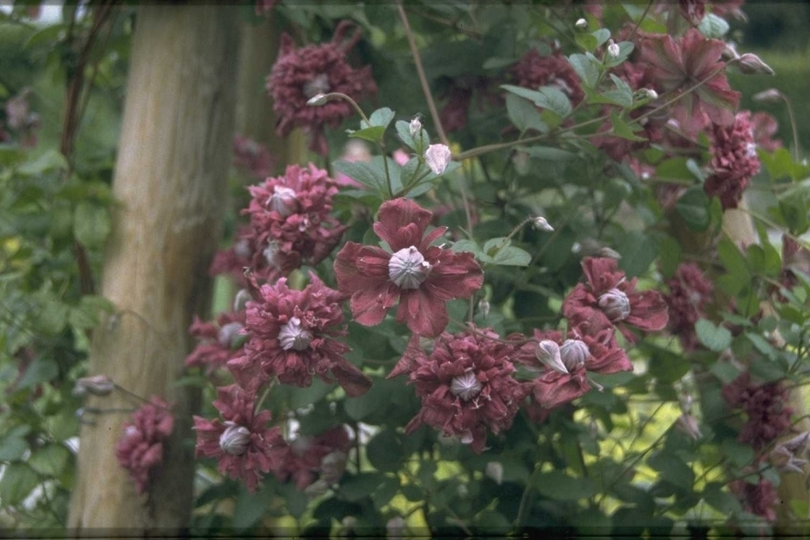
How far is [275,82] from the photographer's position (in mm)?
1049

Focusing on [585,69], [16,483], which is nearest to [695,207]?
[585,69]

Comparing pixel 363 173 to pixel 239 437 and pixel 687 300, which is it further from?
pixel 687 300

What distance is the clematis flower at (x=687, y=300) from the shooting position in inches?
45.5

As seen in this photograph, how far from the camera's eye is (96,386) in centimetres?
118

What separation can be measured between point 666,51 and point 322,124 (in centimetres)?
40

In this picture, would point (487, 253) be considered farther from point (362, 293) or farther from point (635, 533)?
point (635, 533)

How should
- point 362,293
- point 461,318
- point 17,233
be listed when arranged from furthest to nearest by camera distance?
1. point 17,233
2. point 461,318
3. point 362,293

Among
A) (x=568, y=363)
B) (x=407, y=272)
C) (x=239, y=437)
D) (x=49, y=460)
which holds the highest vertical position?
(x=407, y=272)

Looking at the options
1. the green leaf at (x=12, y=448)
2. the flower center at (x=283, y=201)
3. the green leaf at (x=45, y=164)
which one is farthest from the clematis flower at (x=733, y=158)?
the green leaf at (x=12, y=448)

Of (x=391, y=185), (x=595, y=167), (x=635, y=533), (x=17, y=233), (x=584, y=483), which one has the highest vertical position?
(x=391, y=185)

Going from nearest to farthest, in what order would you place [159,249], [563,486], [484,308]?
[484,308] < [563,486] < [159,249]

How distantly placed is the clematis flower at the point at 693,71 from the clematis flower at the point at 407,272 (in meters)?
0.34

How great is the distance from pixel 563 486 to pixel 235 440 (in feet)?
1.38

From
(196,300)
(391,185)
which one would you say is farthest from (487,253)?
(196,300)
